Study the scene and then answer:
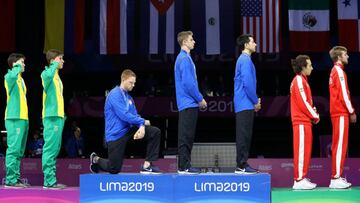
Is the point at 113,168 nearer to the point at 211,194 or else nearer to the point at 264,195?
the point at 211,194

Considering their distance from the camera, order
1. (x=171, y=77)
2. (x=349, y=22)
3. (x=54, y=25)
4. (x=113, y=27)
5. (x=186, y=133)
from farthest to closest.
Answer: (x=171, y=77) → (x=54, y=25) → (x=113, y=27) → (x=349, y=22) → (x=186, y=133)

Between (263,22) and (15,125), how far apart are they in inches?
358

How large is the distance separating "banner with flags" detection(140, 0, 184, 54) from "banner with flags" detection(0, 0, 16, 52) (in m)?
3.75

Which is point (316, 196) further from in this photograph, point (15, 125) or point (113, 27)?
point (113, 27)

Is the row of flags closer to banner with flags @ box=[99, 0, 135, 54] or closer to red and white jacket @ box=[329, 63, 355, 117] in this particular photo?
banner with flags @ box=[99, 0, 135, 54]

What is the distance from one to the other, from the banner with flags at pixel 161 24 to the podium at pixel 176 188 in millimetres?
9072

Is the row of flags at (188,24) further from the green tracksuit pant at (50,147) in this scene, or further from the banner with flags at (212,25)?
the green tracksuit pant at (50,147)

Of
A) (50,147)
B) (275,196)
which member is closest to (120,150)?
(50,147)

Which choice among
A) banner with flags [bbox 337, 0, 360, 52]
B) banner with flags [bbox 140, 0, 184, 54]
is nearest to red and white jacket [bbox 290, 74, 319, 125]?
banner with flags [bbox 337, 0, 360, 52]

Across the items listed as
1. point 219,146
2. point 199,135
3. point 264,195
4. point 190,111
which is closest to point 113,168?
point 190,111

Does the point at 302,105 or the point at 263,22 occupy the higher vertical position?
the point at 263,22

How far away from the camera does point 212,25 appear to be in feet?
55.9

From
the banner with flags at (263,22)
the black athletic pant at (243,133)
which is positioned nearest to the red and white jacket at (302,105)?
the black athletic pant at (243,133)

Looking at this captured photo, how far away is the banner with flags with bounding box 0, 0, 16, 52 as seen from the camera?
1727 centimetres
